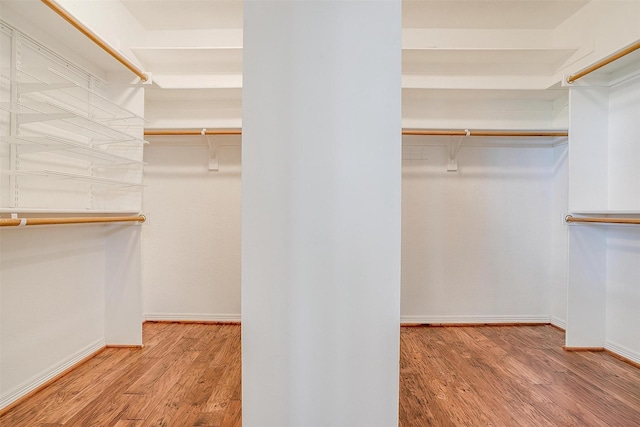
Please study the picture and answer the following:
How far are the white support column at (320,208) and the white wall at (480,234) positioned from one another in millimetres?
2152

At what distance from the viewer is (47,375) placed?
1.74 meters

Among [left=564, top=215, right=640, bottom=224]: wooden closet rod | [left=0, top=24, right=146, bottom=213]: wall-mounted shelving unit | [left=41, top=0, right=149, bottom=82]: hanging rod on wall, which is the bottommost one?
[left=564, top=215, right=640, bottom=224]: wooden closet rod

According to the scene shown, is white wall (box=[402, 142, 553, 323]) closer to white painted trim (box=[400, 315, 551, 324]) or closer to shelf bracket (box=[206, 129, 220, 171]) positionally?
white painted trim (box=[400, 315, 551, 324])

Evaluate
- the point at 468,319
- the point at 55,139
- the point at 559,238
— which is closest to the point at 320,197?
the point at 55,139

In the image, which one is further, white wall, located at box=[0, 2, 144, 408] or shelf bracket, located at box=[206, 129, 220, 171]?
shelf bracket, located at box=[206, 129, 220, 171]

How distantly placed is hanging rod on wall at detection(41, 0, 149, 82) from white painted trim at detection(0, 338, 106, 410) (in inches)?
71.9

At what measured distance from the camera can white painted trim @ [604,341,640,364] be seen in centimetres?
203

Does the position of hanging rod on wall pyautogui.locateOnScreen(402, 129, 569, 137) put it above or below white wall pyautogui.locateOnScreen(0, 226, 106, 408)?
above

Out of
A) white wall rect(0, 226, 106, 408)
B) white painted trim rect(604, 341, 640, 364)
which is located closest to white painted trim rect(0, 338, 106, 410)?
white wall rect(0, 226, 106, 408)

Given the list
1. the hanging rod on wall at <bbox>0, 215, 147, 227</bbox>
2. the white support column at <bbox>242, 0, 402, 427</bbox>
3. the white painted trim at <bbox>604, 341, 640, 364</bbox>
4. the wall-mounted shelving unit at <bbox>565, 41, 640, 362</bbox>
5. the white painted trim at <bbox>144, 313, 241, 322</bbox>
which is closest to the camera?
the white support column at <bbox>242, 0, 402, 427</bbox>

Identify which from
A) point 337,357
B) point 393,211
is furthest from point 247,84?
point 337,357

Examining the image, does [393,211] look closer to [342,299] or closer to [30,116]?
[342,299]

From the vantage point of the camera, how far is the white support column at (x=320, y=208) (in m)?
0.75

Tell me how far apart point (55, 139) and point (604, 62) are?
3.03 m
